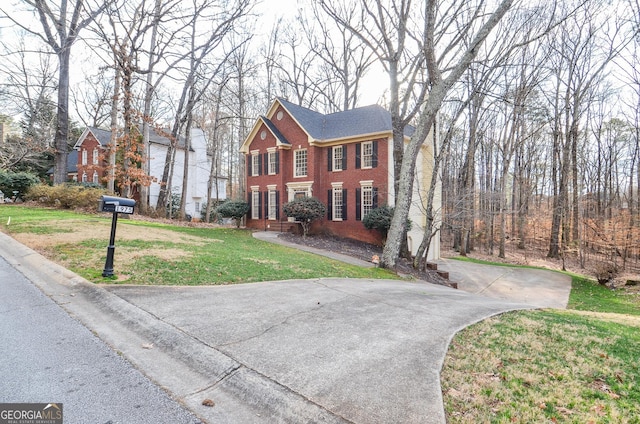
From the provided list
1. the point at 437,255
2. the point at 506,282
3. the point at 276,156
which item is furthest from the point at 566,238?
the point at 276,156

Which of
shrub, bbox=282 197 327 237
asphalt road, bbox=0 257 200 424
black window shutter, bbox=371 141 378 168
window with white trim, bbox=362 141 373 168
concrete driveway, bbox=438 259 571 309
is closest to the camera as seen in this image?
asphalt road, bbox=0 257 200 424

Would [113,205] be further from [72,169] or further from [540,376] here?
[72,169]

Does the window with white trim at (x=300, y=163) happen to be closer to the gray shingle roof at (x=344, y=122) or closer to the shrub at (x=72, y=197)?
the gray shingle roof at (x=344, y=122)

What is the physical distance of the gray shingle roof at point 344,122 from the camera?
1831 cm

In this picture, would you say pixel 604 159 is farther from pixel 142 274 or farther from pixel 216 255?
pixel 142 274

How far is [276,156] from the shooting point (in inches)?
823

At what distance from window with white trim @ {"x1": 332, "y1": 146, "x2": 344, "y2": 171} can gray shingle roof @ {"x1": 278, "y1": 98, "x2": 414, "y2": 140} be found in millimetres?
668

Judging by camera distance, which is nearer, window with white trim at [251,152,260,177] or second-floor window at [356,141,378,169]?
second-floor window at [356,141,378,169]

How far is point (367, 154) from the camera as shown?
1816 centimetres

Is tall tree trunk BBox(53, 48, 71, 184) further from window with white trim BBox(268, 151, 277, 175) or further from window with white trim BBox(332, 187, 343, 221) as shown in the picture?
window with white trim BBox(332, 187, 343, 221)

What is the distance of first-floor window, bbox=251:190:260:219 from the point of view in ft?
70.9

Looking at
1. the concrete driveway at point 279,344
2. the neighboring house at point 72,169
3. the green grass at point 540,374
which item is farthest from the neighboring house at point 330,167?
the neighboring house at point 72,169

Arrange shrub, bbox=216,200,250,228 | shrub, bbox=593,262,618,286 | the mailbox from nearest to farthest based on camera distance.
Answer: the mailbox < shrub, bbox=593,262,618,286 < shrub, bbox=216,200,250,228

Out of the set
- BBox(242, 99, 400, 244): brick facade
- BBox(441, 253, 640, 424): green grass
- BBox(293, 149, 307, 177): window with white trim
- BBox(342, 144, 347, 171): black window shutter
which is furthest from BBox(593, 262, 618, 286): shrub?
BBox(293, 149, 307, 177): window with white trim
